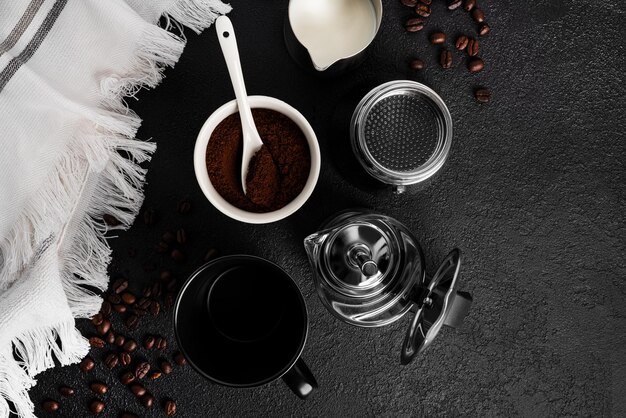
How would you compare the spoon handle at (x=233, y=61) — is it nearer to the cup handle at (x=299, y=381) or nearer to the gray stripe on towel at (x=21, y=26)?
the gray stripe on towel at (x=21, y=26)

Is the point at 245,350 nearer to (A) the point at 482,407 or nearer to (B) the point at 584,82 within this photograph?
(A) the point at 482,407

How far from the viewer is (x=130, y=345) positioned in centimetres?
92

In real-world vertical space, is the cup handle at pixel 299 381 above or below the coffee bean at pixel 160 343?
below

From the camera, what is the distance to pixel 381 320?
0.89 meters

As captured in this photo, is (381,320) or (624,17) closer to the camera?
(381,320)

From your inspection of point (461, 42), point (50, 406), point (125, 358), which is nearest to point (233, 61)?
point (461, 42)

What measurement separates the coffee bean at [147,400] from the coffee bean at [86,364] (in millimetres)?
100

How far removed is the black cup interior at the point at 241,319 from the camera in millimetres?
826

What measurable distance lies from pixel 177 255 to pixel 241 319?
151mm

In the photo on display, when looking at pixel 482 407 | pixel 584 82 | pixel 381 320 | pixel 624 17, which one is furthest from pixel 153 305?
pixel 624 17

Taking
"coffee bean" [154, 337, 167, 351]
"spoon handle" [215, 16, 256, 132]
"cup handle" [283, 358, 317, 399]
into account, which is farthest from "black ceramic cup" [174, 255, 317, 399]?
"spoon handle" [215, 16, 256, 132]

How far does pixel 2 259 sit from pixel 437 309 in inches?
25.5

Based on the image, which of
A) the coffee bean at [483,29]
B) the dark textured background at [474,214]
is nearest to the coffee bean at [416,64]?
the dark textured background at [474,214]

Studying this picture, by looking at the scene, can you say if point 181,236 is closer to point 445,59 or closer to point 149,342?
point 149,342
